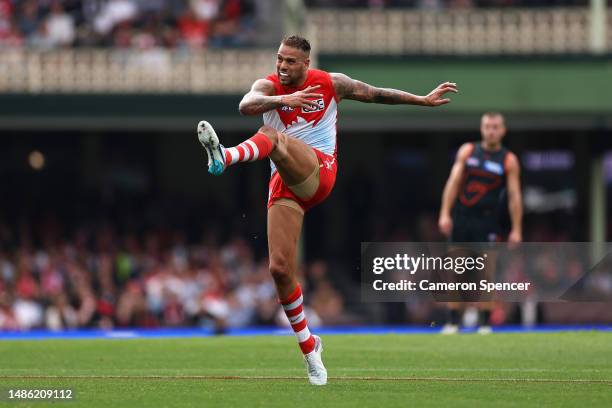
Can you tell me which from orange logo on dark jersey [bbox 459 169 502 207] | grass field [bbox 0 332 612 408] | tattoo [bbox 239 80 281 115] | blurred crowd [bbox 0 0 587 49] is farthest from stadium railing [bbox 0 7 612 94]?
tattoo [bbox 239 80 281 115]

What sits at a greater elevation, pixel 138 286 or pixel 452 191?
pixel 452 191

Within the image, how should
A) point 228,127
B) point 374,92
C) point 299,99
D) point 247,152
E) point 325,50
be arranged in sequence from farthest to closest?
point 228,127 < point 325,50 < point 374,92 < point 299,99 < point 247,152

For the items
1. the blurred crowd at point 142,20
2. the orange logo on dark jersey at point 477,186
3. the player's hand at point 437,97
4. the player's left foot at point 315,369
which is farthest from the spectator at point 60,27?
the player's left foot at point 315,369

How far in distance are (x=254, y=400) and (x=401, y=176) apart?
2097 cm

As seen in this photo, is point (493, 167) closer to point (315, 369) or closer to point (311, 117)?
point (311, 117)

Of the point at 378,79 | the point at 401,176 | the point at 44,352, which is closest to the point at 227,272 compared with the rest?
the point at 378,79

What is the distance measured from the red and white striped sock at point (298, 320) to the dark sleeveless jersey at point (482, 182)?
6137mm

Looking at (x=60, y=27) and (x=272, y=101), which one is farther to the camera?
(x=60, y=27)

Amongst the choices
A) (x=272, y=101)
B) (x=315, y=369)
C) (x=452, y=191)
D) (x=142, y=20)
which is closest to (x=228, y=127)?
(x=142, y=20)

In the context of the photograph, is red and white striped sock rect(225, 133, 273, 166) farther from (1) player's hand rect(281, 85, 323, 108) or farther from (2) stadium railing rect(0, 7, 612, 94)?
(2) stadium railing rect(0, 7, 612, 94)

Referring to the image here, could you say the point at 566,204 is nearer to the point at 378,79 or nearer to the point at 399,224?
the point at 399,224

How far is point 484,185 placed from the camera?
16625 millimetres

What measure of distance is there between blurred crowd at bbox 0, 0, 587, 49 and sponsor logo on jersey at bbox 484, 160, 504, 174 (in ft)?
35.5

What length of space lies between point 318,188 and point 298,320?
3.46 ft
